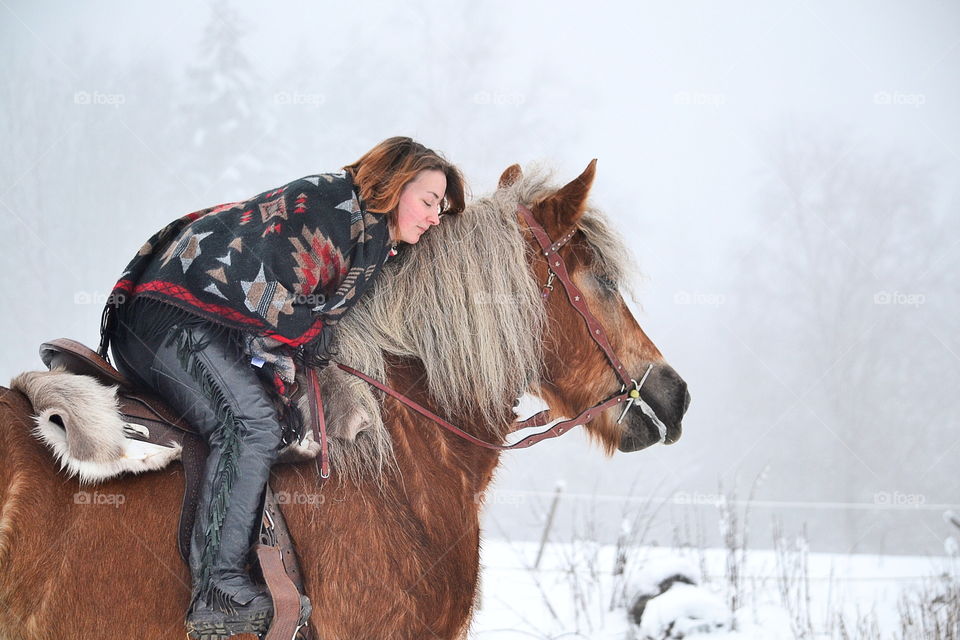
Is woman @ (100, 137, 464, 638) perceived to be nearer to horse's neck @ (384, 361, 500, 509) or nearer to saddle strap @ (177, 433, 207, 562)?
saddle strap @ (177, 433, 207, 562)

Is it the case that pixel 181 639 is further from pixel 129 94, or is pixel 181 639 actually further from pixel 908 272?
pixel 908 272

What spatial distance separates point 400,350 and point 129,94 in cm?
1291

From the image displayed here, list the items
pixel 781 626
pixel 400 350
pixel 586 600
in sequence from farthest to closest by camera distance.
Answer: pixel 586 600 → pixel 781 626 → pixel 400 350

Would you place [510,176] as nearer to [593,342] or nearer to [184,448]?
[593,342]

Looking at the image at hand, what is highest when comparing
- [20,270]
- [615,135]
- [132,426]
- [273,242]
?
[615,135]

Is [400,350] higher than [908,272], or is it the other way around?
[908,272]

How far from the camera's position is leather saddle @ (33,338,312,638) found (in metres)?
1.99

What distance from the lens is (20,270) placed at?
1144 cm

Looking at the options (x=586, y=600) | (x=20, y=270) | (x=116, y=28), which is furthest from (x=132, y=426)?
(x=116, y=28)
